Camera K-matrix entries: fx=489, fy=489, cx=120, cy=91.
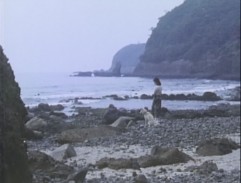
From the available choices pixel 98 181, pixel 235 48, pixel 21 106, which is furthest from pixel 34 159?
pixel 235 48

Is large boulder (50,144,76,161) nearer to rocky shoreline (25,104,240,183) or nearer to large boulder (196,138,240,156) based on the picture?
rocky shoreline (25,104,240,183)

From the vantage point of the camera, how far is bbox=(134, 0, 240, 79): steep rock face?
85750mm

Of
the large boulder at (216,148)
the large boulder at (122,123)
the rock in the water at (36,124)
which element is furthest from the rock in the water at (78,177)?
the rock in the water at (36,124)

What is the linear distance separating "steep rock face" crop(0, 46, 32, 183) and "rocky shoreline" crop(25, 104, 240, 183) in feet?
7.26

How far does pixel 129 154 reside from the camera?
11531mm

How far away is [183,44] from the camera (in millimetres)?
106188

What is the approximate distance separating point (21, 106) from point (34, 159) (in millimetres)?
3308

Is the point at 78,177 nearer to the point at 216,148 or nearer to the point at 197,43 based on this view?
the point at 216,148

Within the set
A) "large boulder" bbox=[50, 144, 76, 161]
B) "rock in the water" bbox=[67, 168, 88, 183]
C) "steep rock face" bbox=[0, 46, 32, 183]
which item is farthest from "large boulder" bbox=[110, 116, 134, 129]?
"steep rock face" bbox=[0, 46, 32, 183]

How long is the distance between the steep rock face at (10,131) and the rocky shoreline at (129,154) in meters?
2.21

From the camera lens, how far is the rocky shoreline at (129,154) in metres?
8.55

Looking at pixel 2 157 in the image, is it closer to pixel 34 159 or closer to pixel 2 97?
pixel 2 97

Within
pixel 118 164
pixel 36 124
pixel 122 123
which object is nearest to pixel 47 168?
pixel 118 164

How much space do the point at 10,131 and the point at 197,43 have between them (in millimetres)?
97925
